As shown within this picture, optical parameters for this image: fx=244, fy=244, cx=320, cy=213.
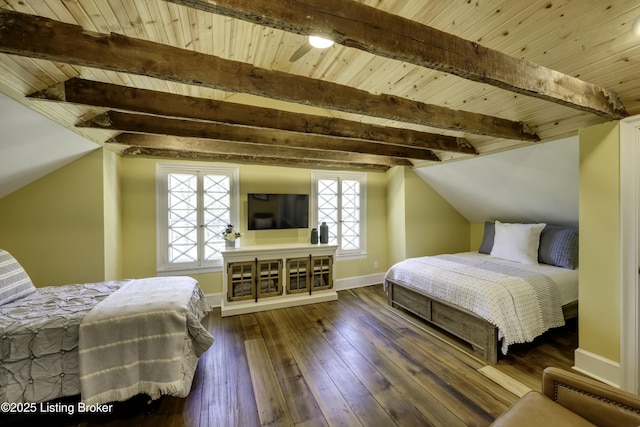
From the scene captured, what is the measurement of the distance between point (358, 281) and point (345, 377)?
2425mm

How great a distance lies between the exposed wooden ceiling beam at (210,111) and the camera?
1.64 metres

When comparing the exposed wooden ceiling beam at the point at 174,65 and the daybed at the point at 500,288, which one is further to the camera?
the daybed at the point at 500,288

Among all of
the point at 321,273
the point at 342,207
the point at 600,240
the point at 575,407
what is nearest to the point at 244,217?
the point at 321,273

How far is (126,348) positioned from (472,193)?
14.8 ft

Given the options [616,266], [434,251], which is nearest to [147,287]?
[616,266]

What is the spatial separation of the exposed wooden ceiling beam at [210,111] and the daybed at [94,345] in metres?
1.42

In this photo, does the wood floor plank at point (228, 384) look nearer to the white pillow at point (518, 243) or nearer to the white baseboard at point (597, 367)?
the white baseboard at point (597, 367)

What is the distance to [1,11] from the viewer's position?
108 cm

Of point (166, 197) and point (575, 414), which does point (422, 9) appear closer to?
point (575, 414)

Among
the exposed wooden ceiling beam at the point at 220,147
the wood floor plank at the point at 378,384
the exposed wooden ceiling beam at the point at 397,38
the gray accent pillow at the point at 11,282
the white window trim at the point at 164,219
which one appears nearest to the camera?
the exposed wooden ceiling beam at the point at 397,38

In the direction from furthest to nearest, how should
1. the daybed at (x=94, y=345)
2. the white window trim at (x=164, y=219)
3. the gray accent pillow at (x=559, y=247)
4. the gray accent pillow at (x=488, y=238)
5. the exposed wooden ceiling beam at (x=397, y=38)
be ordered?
1. the gray accent pillow at (x=488, y=238)
2. the white window trim at (x=164, y=219)
3. the gray accent pillow at (x=559, y=247)
4. the daybed at (x=94, y=345)
5. the exposed wooden ceiling beam at (x=397, y=38)

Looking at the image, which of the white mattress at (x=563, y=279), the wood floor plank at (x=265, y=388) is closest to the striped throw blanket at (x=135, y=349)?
the wood floor plank at (x=265, y=388)

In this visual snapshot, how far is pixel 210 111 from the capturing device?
1.95 m

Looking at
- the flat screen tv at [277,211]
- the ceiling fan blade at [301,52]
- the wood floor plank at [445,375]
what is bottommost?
the wood floor plank at [445,375]
